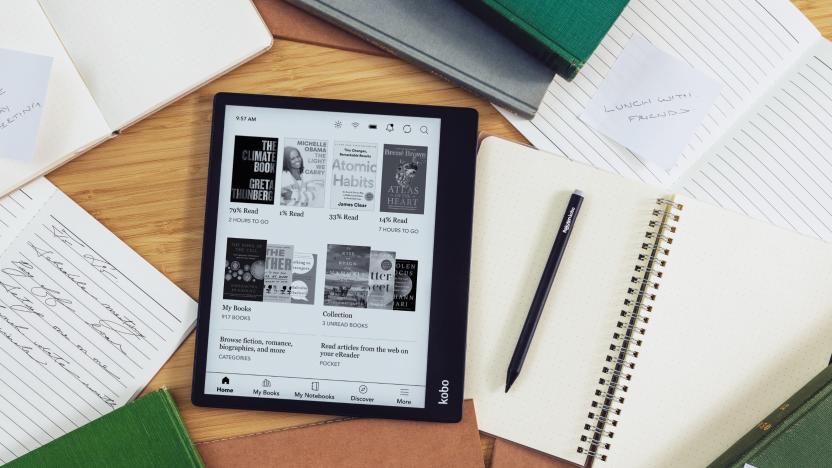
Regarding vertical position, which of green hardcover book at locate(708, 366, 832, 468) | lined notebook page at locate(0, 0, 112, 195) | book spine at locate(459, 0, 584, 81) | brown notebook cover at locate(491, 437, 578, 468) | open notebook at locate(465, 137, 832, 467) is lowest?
brown notebook cover at locate(491, 437, 578, 468)

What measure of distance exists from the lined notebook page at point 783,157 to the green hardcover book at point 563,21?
0.64 ft

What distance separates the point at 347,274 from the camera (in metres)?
0.70

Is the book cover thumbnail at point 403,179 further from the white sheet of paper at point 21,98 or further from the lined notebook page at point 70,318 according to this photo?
the white sheet of paper at point 21,98

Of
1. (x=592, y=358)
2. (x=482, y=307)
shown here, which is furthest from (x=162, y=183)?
(x=592, y=358)

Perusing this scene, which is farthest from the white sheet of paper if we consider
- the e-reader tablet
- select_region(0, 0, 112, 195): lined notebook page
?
the e-reader tablet

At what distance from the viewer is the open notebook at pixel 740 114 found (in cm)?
73

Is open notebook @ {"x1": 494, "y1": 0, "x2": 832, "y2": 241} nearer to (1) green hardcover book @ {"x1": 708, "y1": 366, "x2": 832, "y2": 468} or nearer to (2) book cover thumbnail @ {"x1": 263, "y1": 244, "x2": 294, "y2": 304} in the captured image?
(1) green hardcover book @ {"x1": 708, "y1": 366, "x2": 832, "y2": 468}

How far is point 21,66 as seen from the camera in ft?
2.30

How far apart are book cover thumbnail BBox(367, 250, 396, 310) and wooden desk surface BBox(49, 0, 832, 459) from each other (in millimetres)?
179

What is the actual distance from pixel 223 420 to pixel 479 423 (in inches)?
11.2

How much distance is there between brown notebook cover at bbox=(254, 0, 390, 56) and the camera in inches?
28.7

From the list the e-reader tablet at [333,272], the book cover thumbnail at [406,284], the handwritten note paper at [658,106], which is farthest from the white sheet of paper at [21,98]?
the handwritten note paper at [658,106]

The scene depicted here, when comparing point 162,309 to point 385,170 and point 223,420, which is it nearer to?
point 223,420

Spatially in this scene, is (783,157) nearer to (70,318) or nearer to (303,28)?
(303,28)
